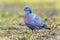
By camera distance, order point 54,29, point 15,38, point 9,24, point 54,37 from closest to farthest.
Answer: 1. point 15,38
2. point 54,37
3. point 54,29
4. point 9,24

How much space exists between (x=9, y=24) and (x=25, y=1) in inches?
364

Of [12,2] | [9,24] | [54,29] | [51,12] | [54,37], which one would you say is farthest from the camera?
[12,2]

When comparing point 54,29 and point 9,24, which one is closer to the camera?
point 54,29

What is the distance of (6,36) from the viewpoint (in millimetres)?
9078

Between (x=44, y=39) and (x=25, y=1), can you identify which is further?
(x=25, y=1)

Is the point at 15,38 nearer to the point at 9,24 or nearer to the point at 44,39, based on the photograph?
the point at 44,39

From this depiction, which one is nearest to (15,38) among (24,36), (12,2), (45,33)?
(24,36)

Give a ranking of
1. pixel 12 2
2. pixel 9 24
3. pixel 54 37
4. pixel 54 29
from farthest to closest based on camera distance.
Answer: pixel 12 2 < pixel 9 24 < pixel 54 29 < pixel 54 37

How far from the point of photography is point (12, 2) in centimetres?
2017

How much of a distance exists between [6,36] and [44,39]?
3.23 ft

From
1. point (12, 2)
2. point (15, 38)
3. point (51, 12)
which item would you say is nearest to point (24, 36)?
point (15, 38)

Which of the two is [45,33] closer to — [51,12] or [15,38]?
[15,38]

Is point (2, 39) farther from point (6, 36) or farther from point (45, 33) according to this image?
point (45, 33)

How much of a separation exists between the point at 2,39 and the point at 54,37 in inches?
53.3
